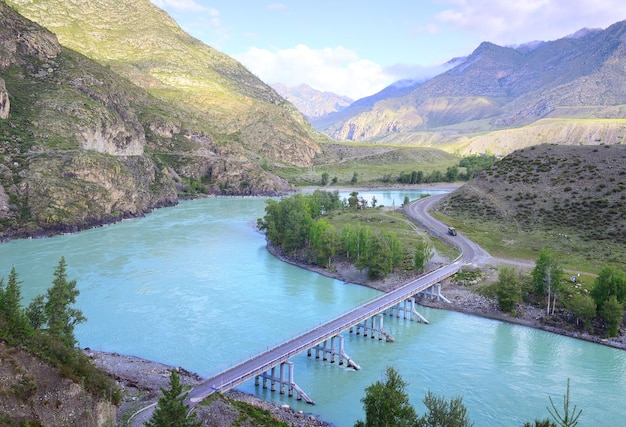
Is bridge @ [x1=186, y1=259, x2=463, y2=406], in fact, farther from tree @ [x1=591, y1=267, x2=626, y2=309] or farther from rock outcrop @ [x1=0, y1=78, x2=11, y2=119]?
rock outcrop @ [x1=0, y1=78, x2=11, y2=119]

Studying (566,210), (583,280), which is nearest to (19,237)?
(583,280)

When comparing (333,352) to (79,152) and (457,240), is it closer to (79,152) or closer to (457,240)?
(457,240)

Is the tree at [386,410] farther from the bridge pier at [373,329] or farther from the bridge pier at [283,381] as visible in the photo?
the bridge pier at [373,329]

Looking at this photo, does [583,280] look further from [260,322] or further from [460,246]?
[260,322]

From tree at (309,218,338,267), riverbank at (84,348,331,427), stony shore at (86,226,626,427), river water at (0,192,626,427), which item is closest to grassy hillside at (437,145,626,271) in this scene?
stony shore at (86,226,626,427)

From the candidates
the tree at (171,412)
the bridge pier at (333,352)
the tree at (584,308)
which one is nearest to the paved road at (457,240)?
the tree at (584,308)
